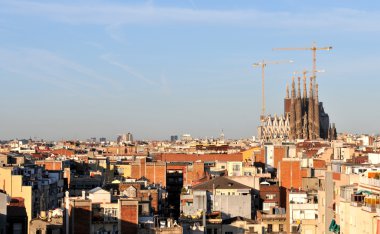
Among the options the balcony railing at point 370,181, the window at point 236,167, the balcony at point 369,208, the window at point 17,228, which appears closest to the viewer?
the balcony at point 369,208

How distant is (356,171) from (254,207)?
99.0 feet

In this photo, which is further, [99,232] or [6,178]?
[6,178]

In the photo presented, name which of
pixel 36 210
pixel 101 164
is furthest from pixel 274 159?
pixel 36 210

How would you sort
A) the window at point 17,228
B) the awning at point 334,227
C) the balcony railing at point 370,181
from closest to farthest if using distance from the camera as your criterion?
the balcony railing at point 370,181 → the window at point 17,228 → the awning at point 334,227

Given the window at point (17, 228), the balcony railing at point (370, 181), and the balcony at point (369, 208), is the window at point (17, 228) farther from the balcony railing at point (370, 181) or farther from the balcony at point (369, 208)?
the balcony at point (369, 208)

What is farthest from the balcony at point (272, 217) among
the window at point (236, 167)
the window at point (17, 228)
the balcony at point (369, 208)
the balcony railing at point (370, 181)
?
the window at point (236, 167)

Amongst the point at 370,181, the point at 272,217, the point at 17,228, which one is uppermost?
the point at 370,181

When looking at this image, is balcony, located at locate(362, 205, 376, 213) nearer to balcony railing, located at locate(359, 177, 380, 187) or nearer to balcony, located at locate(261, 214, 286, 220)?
balcony railing, located at locate(359, 177, 380, 187)

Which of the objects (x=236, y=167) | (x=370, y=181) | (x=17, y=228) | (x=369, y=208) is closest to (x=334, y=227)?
(x=370, y=181)

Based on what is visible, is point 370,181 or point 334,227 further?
point 334,227

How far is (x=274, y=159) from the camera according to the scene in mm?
138750

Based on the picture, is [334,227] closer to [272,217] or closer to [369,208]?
[369,208]

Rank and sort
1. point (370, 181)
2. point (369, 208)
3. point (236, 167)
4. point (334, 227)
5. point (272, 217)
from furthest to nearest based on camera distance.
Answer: point (236, 167) < point (272, 217) < point (334, 227) < point (370, 181) < point (369, 208)

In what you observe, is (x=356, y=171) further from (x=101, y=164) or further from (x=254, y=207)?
(x=101, y=164)
